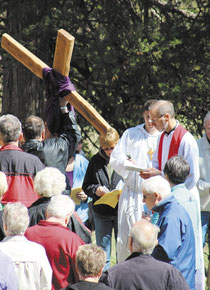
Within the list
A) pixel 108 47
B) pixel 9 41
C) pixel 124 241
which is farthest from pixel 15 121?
pixel 108 47

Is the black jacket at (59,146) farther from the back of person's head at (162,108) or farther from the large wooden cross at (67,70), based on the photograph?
the back of person's head at (162,108)

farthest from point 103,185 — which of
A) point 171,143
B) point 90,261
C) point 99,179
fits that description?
point 90,261

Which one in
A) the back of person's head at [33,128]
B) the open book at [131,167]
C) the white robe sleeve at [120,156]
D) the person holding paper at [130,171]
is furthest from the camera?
the person holding paper at [130,171]

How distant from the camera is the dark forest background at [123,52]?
29.1 ft

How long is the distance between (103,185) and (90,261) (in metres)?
3.39

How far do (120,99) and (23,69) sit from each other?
1732 millimetres

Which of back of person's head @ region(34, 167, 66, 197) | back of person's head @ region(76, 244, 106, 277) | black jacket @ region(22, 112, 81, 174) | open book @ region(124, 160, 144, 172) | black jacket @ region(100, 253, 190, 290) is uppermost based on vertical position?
black jacket @ region(22, 112, 81, 174)

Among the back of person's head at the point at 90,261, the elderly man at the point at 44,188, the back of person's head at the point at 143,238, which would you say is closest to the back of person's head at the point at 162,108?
the elderly man at the point at 44,188

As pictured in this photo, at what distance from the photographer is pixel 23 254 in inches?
153

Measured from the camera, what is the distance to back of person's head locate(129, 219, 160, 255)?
149 inches

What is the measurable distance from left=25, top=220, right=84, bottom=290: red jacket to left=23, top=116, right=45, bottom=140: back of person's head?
140cm

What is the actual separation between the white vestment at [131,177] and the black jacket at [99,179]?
1.02 ft

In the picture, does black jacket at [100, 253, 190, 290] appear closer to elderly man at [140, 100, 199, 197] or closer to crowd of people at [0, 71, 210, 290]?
crowd of people at [0, 71, 210, 290]

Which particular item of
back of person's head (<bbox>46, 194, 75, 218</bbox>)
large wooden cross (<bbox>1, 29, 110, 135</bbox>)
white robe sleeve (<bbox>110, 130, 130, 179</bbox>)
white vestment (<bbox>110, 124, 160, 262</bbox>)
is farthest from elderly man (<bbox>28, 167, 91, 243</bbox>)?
white vestment (<bbox>110, 124, 160, 262</bbox>)
